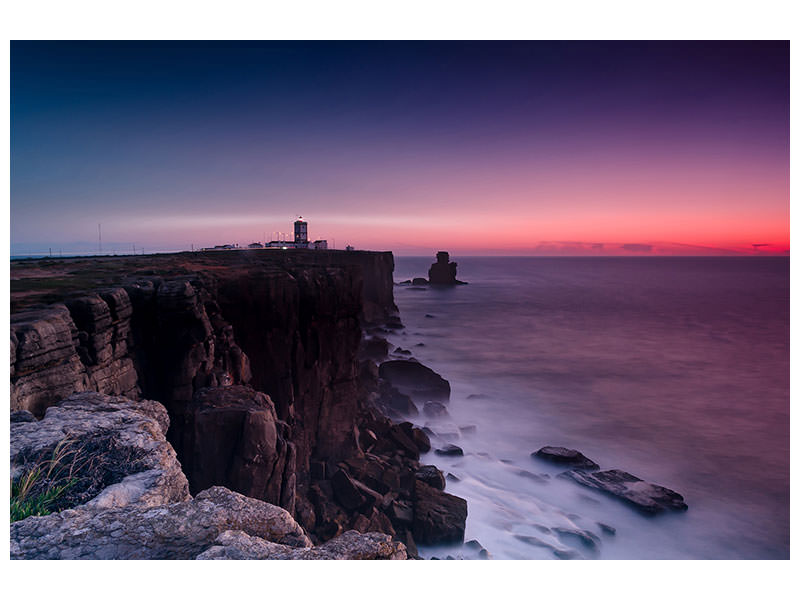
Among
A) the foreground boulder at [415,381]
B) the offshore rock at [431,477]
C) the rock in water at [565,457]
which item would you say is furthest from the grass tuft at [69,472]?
the foreground boulder at [415,381]

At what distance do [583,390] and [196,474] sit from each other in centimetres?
2332

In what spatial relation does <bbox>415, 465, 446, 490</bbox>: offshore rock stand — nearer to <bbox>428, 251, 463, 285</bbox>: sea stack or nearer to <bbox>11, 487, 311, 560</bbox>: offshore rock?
<bbox>11, 487, 311, 560</bbox>: offshore rock

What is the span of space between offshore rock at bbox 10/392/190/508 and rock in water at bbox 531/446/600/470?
54.6 ft

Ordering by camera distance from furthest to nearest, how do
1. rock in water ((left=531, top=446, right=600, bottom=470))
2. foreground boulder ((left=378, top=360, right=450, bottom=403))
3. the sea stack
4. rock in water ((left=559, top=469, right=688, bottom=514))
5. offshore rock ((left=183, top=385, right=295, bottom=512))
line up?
the sea stack
foreground boulder ((left=378, top=360, right=450, bottom=403))
rock in water ((left=531, top=446, right=600, bottom=470))
rock in water ((left=559, top=469, right=688, bottom=514))
offshore rock ((left=183, top=385, right=295, bottom=512))

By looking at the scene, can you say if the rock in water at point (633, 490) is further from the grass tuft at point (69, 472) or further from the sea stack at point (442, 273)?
the sea stack at point (442, 273)

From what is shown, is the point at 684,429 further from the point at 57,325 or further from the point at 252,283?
the point at 57,325

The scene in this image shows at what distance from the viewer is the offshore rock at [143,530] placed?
3.28 m

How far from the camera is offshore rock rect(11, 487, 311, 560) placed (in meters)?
3.28

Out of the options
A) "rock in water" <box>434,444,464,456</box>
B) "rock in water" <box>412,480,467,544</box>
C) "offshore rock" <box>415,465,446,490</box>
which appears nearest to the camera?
"rock in water" <box>412,480,467,544</box>

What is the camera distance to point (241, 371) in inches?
472

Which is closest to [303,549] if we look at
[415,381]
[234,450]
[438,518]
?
[234,450]

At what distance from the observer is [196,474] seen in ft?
26.7

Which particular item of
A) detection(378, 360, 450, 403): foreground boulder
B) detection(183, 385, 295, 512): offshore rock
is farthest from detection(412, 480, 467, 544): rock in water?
detection(378, 360, 450, 403): foreground boulder

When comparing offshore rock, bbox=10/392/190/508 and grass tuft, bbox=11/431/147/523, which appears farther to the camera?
offshore rock, bbox=10/392/190/508
